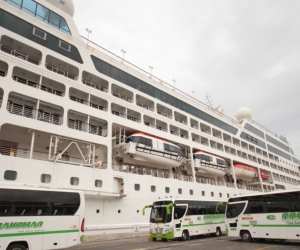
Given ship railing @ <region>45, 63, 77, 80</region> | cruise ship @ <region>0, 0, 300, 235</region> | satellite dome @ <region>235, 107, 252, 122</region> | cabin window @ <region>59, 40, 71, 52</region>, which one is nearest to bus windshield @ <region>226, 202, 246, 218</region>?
cruise ship @ <region>0, 0, 300, 235</region>

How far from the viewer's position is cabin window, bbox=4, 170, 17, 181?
13.1 metres

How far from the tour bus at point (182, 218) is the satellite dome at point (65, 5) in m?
17.1

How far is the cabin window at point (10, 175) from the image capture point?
1313 centimetres

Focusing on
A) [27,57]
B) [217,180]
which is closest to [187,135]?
[217,180]

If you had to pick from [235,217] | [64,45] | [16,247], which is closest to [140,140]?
[235,217]

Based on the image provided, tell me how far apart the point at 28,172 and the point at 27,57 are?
28.1 ft

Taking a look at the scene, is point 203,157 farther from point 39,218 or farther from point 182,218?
point 39,218

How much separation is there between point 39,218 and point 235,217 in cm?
1097

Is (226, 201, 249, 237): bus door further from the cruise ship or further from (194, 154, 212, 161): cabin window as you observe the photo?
(194, 154, 212, 161): cabin window

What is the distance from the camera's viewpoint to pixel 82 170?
16219 millimetres

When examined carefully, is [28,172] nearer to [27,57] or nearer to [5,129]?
[5,129]

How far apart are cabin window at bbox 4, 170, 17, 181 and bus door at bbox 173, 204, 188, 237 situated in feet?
30.8

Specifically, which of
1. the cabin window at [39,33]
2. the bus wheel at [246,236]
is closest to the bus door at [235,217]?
the bus wheel at [246,236]

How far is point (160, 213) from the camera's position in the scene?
14867 millimetres
